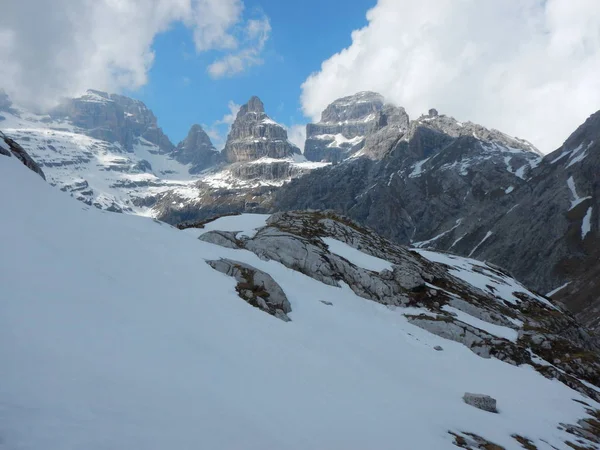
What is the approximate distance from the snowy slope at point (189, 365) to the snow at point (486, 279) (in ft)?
114

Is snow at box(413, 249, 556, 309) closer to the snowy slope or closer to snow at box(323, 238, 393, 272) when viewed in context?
snow at box(323, 238, 393, 272)

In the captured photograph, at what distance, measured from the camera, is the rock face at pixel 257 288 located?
92.0 ft

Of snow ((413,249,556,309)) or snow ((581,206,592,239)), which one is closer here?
snow ((413,249,556,309))

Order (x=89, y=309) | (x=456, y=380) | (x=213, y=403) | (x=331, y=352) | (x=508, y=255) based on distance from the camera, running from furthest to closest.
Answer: (x=508, y=255)
(x=456, y=380)
(x=331, y=352)
(x=89, y=309)
(x=213, y=403)

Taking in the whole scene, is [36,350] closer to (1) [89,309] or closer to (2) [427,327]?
(1) [89,309]

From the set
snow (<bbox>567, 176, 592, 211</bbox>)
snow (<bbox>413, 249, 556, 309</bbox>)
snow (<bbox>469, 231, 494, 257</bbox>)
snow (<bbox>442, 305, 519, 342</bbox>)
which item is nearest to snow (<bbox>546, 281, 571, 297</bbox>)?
snow (<bbox>469, 231, 494, 257</bbox>)

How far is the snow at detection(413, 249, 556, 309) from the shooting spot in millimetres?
64188

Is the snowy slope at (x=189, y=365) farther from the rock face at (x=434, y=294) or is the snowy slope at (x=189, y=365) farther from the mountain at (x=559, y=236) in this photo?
the mountain at (x=559, y=236)

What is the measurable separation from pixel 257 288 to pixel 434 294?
27080mm

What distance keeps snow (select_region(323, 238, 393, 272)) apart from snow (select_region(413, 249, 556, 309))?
21.4 m

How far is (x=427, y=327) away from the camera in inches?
1499

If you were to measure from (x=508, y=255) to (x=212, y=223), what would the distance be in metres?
162

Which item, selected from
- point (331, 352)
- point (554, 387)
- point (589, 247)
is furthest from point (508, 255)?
point (331, 352)

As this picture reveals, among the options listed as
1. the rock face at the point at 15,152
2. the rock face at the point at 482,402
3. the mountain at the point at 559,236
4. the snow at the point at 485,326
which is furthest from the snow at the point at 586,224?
the rock face at the point at 15,152
